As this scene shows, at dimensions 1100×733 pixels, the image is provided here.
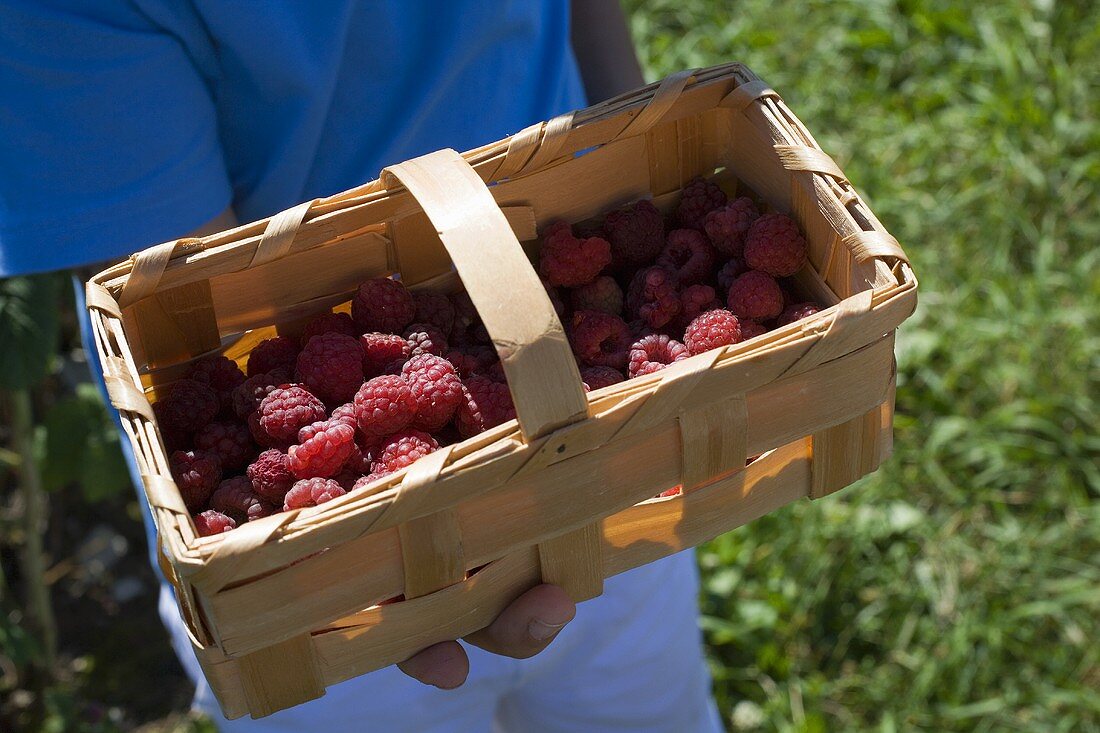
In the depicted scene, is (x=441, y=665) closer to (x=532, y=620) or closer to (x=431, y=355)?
(x=532, y=620)

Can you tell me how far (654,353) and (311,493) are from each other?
1.18 feet

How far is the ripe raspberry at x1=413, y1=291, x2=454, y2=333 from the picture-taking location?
1.14m

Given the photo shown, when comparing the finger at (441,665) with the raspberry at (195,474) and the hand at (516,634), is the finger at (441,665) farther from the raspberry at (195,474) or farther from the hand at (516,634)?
the raspberry at (195,474)

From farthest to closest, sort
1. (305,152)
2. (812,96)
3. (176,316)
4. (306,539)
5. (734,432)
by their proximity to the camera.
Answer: (812,96) < (305,152) < (176,316) < (734,432) < (306,539)

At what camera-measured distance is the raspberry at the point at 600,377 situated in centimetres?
105

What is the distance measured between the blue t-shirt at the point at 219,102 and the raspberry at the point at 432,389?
0.32 meters

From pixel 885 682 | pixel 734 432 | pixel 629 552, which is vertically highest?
pixel 734 432

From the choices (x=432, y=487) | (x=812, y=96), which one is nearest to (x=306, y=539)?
(x=432, y=487)

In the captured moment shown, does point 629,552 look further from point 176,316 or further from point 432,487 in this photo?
point 176,316

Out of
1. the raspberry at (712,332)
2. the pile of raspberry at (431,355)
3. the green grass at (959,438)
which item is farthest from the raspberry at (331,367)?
the green grass at (959,438)

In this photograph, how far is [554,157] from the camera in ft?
3.75

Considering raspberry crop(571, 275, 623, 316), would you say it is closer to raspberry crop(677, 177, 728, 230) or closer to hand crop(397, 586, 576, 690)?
raspberry crop(677, 177, 728, 230)

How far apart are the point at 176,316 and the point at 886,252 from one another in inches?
27.0

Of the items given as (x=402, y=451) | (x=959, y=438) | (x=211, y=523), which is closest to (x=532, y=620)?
(x=402, y=451)
